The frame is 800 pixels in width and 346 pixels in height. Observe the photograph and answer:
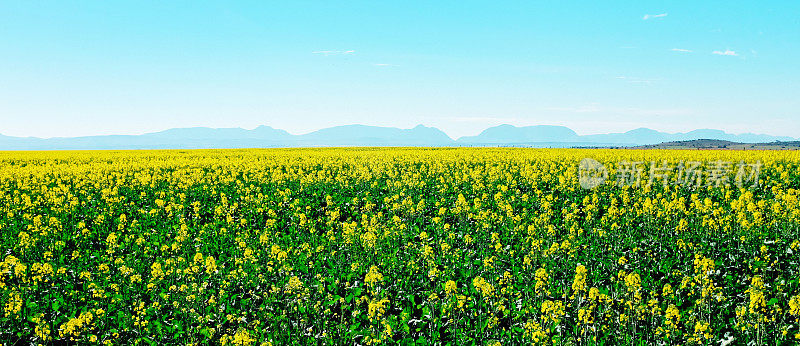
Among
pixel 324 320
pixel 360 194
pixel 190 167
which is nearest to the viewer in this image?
pixel 324 320

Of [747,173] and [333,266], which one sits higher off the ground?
[747,173]

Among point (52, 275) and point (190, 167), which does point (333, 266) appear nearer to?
point (52, 275)

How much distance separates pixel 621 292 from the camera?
28.5 feet

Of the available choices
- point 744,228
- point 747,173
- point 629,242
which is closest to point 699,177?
point 747,173

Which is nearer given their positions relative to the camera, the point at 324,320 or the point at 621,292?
the point at 324,320

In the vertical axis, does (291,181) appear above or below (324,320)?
above

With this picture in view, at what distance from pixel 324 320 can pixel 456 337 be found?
94.5 inches

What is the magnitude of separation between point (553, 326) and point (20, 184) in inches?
979

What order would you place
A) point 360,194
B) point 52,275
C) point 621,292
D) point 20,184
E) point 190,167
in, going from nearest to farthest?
point 621,292 < point 52,275 < point 360,194 < point 20,184 < point 190,167

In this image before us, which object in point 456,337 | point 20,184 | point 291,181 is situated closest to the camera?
point 456,337

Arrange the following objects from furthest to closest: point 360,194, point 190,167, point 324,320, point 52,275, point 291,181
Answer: point 190,167 → point 291,181 → point 360,194 → point 52,275 → point 324,320

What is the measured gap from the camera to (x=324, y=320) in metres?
8.05

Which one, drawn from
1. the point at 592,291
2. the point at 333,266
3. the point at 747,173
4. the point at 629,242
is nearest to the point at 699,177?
the point at 747,173

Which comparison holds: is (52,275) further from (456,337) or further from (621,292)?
(621,292)
